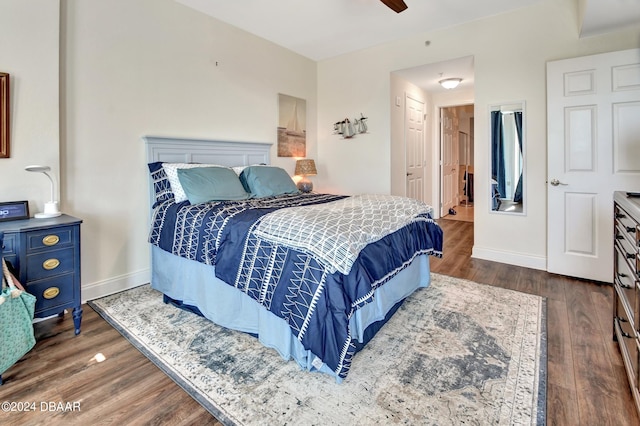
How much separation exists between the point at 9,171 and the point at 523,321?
Answer: 144 inches

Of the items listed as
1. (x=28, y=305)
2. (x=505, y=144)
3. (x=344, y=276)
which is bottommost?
(x=28, y=305)

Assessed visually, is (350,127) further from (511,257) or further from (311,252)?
(311,252)

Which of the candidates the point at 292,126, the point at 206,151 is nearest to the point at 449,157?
the point at 292,126

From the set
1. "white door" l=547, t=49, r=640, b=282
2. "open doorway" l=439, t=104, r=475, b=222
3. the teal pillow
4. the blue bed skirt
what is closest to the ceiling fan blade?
"white door" l=547, t=49, r=640, b=282

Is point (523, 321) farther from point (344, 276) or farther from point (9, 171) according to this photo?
point (9, 171)

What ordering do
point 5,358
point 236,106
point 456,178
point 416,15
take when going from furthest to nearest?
point 456,178
point 236,106
point 416,15
point 5,358

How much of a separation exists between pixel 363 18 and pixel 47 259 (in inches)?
142

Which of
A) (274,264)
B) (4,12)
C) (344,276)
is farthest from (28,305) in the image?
(4,12)

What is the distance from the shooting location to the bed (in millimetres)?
1660

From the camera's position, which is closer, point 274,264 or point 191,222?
point 274,264

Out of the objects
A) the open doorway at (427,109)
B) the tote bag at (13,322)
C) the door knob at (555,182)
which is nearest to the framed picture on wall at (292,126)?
the open doorway at (427,109)

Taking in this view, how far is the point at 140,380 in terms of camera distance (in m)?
1.74

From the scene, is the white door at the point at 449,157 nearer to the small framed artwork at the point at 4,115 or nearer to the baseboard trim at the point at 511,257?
the baseboard trim at the point at 511,257

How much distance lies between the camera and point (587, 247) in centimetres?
311
